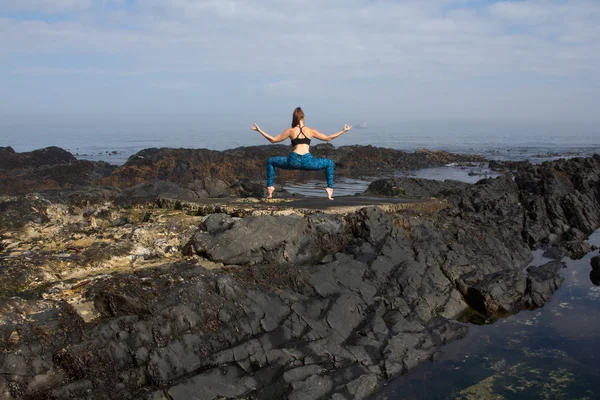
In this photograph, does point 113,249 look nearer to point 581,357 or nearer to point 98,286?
point 98,286

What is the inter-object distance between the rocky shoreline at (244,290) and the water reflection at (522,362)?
0.35 metres

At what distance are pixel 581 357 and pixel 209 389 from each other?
5.63 m

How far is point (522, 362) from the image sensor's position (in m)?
7.62

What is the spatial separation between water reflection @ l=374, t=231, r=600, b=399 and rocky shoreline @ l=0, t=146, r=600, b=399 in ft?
1.13

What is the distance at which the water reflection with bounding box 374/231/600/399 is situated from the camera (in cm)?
686

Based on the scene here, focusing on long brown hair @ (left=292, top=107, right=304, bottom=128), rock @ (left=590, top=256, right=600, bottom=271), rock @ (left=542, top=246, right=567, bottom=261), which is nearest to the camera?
long brown hair @ (left=292, top=107, right=304, bottom=128)

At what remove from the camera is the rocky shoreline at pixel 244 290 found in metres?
6.03

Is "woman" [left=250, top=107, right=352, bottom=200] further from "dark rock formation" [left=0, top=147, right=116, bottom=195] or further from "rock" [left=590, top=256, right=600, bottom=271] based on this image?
"dark rock formation" [left=0, top=147, right=116, bottom=195]

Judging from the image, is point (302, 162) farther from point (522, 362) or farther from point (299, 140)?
point (522, 362)

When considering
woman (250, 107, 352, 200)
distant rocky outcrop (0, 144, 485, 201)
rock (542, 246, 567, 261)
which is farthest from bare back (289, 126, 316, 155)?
distant rocky outcrop (0, 144, 485, 201)

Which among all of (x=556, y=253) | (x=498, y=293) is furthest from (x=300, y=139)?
(x=556, y=253)

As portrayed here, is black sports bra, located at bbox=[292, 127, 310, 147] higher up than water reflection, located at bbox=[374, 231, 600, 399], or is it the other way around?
black sports bra, located at bbox=[292, 127, 310, 147]

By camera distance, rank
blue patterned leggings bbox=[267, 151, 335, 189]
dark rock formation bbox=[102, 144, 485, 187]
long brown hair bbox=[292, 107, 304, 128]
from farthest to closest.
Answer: dark rock formation bbox=[102, 144, 485, 187] < blue patterned leggings bbox=[267, 151, 335, 189] < long brown hair bbox=[292, 107, 304, 128]

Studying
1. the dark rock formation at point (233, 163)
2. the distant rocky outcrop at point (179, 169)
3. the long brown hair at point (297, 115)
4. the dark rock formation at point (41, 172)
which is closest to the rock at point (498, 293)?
the long brown hair at point (297, 115)
